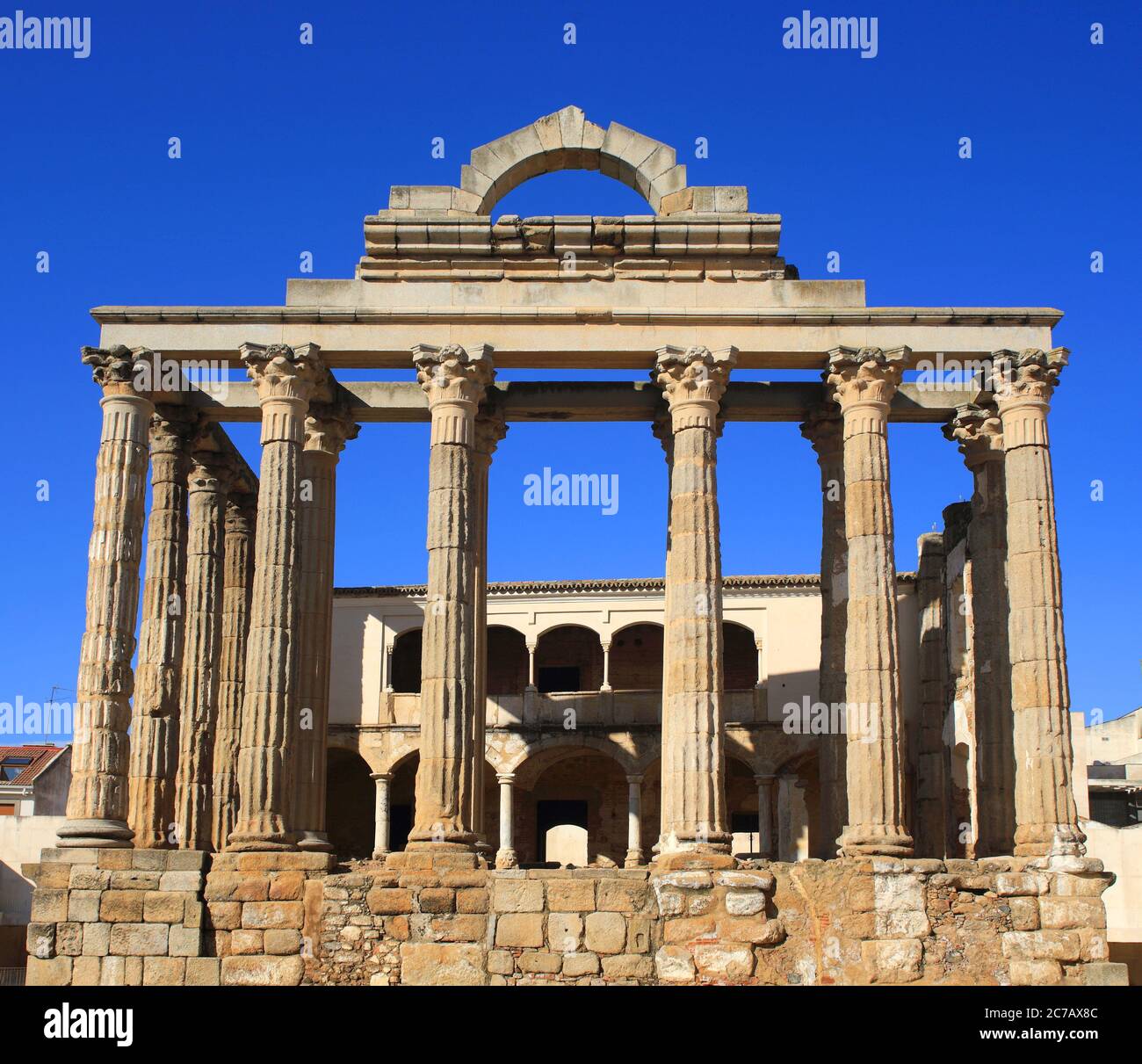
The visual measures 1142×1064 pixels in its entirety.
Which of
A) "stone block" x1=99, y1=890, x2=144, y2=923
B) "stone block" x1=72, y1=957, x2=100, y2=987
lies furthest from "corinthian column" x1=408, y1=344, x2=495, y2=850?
"stone block" x1=72, y1=957, x2=100, y2=987

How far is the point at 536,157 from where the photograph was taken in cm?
2322

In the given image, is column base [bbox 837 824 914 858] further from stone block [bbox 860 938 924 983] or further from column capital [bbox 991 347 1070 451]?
column capital [bbox 991 347 1070 451]

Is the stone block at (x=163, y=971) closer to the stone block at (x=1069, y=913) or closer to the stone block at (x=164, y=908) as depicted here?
the stone block at (x=164, y=908)

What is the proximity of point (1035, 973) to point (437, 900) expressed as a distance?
8041 mm

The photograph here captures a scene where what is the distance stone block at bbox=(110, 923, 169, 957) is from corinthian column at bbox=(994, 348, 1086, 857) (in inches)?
478

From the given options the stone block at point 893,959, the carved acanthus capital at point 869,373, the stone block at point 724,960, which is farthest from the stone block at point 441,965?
the carved acanthus capital at point 869,373

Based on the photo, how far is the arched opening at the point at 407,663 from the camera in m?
40.1

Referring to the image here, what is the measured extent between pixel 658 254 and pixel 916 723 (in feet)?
45.9

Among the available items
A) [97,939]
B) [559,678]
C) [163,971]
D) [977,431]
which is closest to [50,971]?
[97,939]

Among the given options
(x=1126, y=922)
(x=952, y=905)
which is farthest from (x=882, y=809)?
(x=1126, y=922)

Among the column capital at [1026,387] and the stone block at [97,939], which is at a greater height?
the column capital at [1026,387]

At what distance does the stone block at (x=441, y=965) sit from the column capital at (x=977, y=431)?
11.4 m

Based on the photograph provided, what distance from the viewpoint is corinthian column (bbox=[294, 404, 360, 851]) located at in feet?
74.7

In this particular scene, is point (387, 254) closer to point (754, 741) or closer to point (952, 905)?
point (952, 905)
